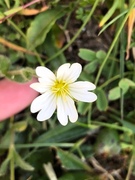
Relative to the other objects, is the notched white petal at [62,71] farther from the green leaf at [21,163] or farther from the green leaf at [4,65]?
the green leaf at [21,163]

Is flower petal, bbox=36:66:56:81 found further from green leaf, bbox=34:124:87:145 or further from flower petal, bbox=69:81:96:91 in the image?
green leaf, bbox=34:124:87:145

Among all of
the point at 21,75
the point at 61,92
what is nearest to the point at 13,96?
the point at 21,75

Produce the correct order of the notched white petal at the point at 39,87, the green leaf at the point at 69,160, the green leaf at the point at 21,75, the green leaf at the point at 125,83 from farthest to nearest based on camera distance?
the green leaf at the point at 69,160 < the green leaf at the point at 125,83 < the green leaf at the point at 21,75 < the notched white petal at the point at 39,87

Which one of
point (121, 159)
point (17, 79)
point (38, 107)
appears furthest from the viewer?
point (121, 159)

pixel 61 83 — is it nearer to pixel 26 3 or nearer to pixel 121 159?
pixel 26 3

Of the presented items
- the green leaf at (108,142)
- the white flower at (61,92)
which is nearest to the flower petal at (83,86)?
the white flower at (61,92)

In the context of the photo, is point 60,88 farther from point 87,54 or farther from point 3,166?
point 3,166

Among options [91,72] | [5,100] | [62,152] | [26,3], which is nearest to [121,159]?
[62,152]
